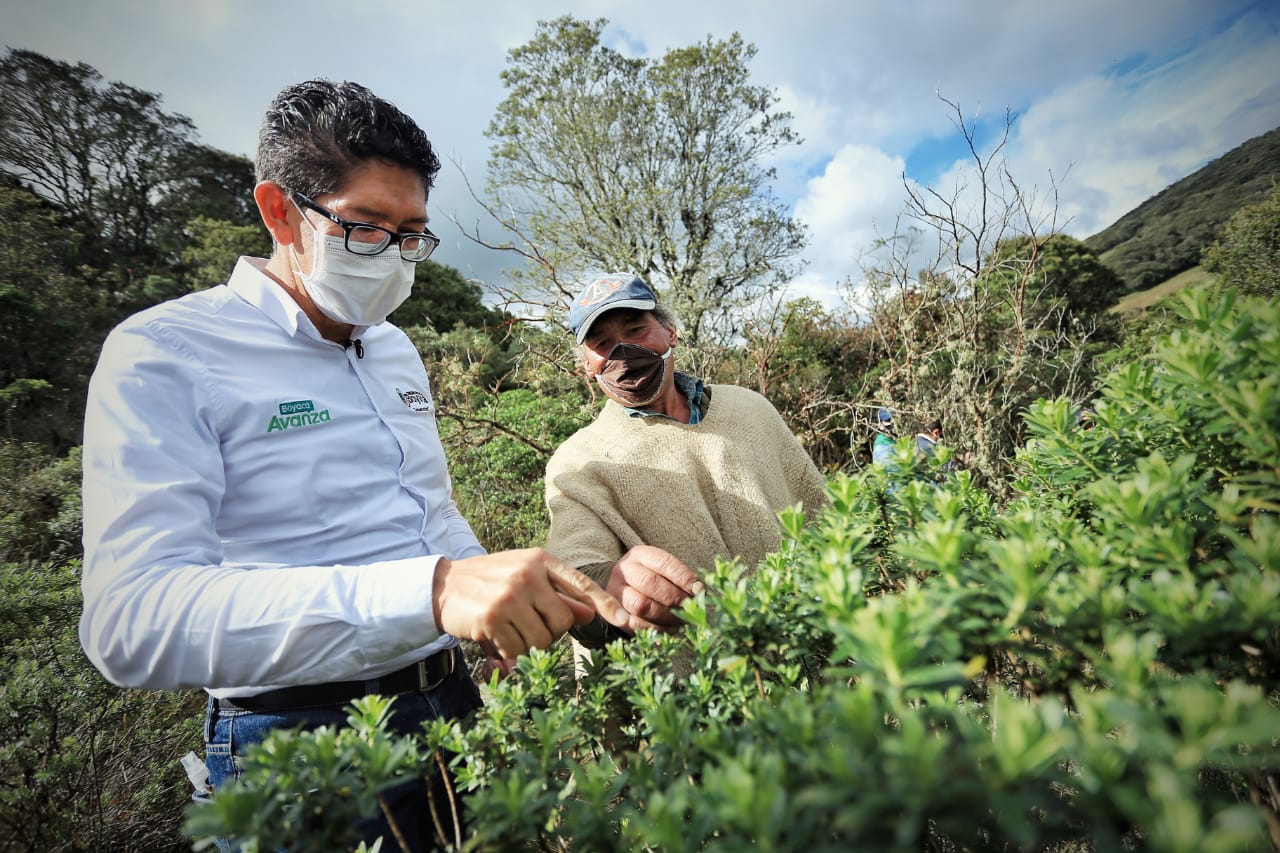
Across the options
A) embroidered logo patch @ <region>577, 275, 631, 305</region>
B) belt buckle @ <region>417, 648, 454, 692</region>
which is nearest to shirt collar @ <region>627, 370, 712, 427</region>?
embroidered logo patch @ <region>577, 275, 631, 305</region>

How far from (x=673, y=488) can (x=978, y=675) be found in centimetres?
185

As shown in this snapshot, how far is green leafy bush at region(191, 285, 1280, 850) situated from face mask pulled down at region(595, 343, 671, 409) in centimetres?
161

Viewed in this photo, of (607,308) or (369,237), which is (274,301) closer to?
(369,237)

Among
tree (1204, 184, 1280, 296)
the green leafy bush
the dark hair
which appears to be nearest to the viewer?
the green leafy bush

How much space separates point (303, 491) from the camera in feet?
5.36

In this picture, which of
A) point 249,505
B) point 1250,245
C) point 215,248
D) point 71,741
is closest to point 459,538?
point 249,505

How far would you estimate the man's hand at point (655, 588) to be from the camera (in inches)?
65.6

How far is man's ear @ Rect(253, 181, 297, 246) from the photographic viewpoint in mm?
1964

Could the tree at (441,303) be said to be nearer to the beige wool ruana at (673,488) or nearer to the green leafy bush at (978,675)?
the beige wool ruana at (673,488)

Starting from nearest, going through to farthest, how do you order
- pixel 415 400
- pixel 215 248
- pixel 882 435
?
pixel 415 400 → pixel 882 435 → pixel 215 248

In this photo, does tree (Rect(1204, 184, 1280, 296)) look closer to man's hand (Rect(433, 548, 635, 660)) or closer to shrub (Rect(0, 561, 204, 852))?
man's hand (Rect(433, 548, 635, 660))

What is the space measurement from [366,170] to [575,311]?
1131 mm

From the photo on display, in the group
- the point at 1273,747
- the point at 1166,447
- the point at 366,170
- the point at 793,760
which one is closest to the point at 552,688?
the point at 793,760

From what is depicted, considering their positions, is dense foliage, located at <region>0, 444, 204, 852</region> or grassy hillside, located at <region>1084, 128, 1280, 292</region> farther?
grassy hillside, located at <region>1084, 128, 1280, 292</region>
